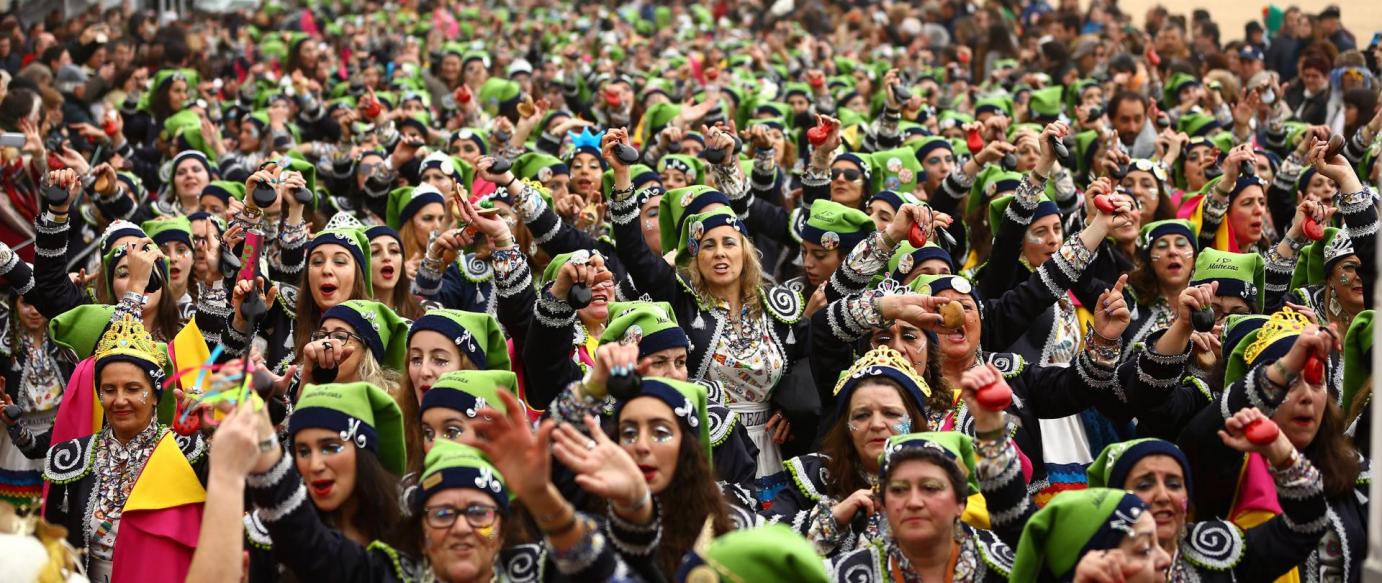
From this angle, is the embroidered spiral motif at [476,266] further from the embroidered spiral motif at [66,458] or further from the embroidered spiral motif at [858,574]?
the embroidered spiral motif at [858,574]

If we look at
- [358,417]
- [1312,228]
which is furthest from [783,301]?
[1312,228]

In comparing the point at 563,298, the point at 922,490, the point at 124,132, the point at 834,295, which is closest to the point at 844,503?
the point at 922,490

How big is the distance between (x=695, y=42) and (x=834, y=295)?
47.3 feet

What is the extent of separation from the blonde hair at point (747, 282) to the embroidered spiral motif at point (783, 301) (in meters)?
0.06

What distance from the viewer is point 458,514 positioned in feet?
15.1

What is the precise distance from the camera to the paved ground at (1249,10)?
18.6m

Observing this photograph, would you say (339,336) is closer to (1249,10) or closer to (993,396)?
(993,396)

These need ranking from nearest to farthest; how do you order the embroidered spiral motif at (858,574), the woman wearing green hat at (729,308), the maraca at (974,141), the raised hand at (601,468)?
the raised hand at (601,468)
the embroidered spiral motif at (858,574)
the woman wearing green hat at (729,308)
the maraca at (974,141)

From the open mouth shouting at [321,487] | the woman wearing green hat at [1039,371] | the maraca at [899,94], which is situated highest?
the maraca at [899,94]

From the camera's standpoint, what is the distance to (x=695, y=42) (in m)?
21.2

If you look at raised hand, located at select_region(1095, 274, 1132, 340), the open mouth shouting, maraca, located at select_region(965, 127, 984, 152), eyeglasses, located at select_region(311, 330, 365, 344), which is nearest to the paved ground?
maraca, located at select_region(965, 127, 984, 152)

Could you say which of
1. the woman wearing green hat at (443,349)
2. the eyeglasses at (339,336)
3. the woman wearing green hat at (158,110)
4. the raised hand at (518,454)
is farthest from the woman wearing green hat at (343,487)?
the woman wearing green hat at (158,110)

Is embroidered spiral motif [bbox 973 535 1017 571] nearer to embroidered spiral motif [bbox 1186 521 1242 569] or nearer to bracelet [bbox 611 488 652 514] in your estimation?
embroidered spiral motif [bbox 1186 521 1242 569]

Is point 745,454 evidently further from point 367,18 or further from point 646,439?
point 367,18
